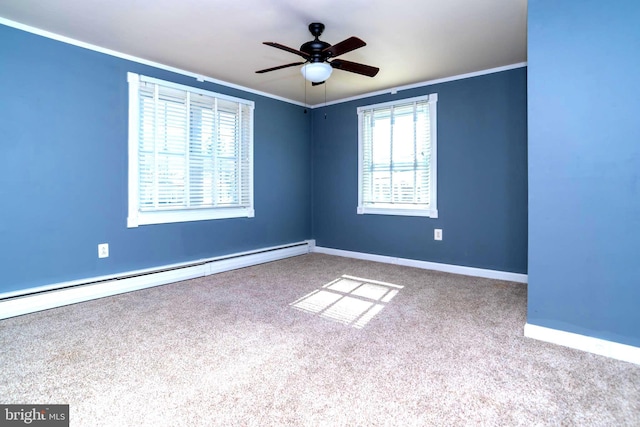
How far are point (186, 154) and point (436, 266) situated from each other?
340 cm

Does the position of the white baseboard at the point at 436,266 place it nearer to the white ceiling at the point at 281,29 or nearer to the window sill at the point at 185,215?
the window sill at the point at 185,215

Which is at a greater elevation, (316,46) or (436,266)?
(316,46)

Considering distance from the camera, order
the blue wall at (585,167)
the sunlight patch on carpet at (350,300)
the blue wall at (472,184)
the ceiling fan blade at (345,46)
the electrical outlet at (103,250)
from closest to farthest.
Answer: the blue wall at (585,167) < the ceiling fan blade at (345,46) < the sunlight patch on carpet at (350,300) < the electrical outlet at (103,250) < the blue wall at (472,184)

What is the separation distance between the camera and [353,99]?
15.7 feet

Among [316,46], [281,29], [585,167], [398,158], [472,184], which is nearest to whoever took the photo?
[585,167]

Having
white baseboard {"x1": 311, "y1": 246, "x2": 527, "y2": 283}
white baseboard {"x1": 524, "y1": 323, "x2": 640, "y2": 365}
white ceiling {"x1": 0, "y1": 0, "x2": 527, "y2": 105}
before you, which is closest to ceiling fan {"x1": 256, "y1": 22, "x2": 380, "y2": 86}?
white ceiling {"x1": 0, "y1": 0, "x2": 527, "y2": 105}

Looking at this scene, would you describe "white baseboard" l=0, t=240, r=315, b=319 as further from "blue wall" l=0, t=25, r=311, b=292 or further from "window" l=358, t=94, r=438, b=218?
"window" l=358, t=94, r=438, b=218

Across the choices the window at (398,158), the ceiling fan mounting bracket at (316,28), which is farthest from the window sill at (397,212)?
the ceiling fan mounting bracket at (316,28)

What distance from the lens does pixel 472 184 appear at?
3.86 m

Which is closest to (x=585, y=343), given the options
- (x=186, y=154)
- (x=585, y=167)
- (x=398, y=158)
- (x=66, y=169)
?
(x=585, y=167)

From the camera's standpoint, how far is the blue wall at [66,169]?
2656 millimetres

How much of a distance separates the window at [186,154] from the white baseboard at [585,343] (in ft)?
11.4

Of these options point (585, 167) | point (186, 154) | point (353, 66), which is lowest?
point (585, 167)

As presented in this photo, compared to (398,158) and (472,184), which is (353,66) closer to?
(398,158)
